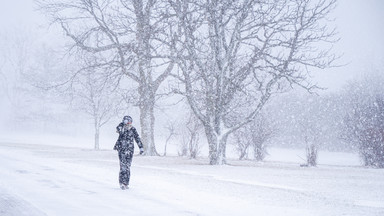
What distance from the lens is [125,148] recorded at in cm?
1191

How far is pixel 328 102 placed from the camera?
4194cm

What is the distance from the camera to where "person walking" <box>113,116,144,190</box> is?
1171 centimetres

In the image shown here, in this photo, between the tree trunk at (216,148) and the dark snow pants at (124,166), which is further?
the tree trunk at (216,148)

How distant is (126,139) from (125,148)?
0.80 ft

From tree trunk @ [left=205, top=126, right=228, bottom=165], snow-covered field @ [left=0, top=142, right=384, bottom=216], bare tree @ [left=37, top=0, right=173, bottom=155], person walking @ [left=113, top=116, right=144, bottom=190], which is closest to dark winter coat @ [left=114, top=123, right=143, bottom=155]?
person walking @ [left=113, top=116, right=144, bottom=190]

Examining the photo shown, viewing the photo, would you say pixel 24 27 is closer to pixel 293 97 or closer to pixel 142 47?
pixel 293 97

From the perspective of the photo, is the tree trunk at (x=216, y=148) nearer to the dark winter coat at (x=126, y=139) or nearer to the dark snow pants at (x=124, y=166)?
the dark winter coat at (x=126, y=139)

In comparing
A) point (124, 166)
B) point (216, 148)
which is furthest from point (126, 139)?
point (216, 148)

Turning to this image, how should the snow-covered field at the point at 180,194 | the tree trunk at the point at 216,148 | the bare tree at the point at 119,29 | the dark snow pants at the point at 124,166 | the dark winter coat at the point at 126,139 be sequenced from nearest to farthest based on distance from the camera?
the snow-covered field at the point at 180,194, the dark snow pants at the point at 124,166, the dark winter coat at the point at 126,139, the tree trunk at the point at 216,148, the bare tree at the point at 119,29

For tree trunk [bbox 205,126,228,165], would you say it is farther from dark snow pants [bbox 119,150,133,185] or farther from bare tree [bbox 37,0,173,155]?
dark snow pants [bbox 119,150,133,185]

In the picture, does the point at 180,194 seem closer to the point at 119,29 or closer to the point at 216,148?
the point at 216,148

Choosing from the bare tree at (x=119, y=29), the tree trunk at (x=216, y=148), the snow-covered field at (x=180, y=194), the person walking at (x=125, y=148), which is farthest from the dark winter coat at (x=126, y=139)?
the bare tree at (x=119, y=29)

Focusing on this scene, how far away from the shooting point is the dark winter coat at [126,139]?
11.9 m

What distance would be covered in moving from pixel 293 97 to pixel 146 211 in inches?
1529
